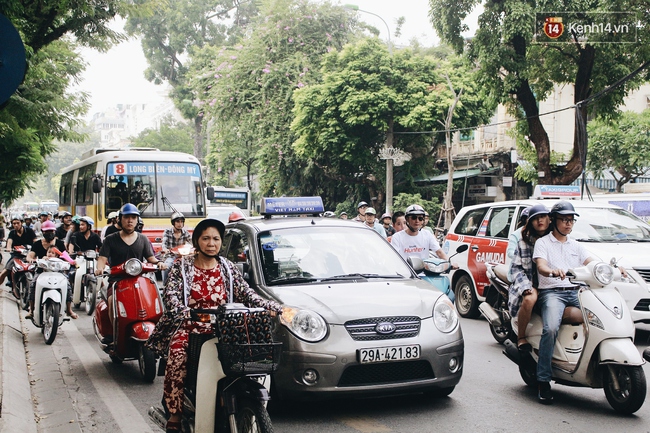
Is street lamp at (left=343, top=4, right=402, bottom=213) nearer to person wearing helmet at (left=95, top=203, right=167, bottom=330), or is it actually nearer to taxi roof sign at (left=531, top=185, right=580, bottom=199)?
taxi roof sign at (left=531, top=185, right=580, bottom=199)

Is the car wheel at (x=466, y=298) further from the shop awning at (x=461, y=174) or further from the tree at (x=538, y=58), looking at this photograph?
the shop awning at (x=461, y=174)

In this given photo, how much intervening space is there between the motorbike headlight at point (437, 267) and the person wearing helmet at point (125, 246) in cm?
294

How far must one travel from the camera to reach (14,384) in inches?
265

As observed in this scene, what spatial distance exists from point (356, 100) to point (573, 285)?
22.7m

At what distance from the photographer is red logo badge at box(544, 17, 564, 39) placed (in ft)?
61.0

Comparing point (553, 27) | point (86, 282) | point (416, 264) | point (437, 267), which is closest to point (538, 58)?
point (553, 27)

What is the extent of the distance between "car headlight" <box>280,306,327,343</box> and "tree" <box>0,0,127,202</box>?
17.6 feet

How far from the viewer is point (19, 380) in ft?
23.0

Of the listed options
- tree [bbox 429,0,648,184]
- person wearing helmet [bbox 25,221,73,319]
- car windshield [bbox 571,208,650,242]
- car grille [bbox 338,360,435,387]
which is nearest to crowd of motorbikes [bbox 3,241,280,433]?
person wearing helmet [bbox 25,221,73,319]

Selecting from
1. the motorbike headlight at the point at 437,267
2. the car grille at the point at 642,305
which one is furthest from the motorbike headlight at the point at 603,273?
the car grille at the point at 642,305

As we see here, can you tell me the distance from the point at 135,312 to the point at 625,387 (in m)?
4.54

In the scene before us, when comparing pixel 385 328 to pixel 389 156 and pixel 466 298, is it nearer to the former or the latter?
pixel 466 298

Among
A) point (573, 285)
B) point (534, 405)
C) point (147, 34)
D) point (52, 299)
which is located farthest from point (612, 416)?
point (147, 34)

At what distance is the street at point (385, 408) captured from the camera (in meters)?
5.49
